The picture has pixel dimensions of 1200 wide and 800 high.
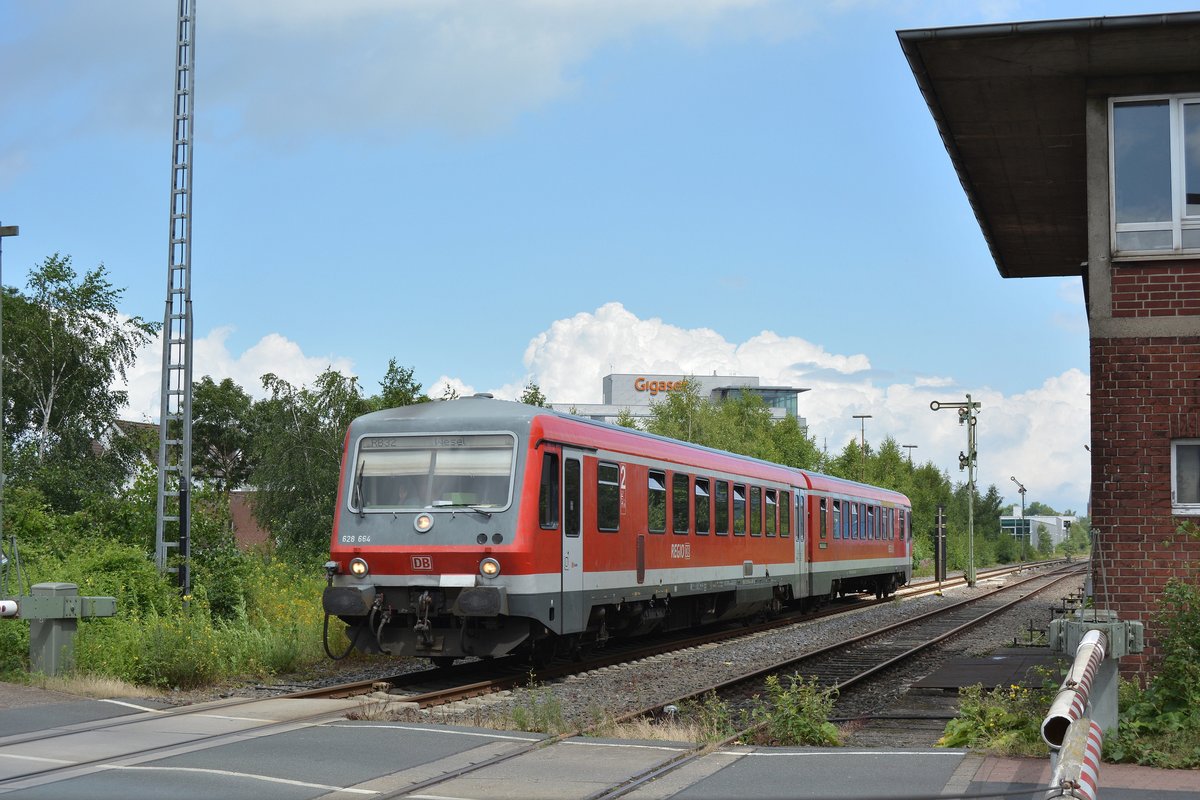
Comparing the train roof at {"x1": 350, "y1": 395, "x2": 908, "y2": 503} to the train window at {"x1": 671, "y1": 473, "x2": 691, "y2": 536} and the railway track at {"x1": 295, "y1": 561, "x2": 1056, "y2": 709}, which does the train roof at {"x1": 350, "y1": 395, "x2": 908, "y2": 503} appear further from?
the railway track at {"x1": 295, "y1": 561, "x2": 1056, "y2": 709}

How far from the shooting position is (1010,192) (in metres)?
17.0

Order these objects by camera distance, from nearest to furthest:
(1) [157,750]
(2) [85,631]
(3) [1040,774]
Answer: (3) [1040,774] → (1) [157,750] → (2) [85,631]

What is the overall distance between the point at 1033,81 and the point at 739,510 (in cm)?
1117

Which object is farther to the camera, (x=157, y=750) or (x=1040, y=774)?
(x=157, y=750)

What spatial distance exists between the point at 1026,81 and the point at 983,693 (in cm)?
637

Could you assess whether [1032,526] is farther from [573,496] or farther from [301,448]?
[573,496]

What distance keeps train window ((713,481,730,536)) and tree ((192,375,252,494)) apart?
71.7 metres

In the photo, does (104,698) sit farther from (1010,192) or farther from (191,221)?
(1010,192)

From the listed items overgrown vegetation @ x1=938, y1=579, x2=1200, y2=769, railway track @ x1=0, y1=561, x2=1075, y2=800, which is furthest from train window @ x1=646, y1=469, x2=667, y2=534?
overgrown vegetation @ x1=938, y1=579, x2=1200, y2=769

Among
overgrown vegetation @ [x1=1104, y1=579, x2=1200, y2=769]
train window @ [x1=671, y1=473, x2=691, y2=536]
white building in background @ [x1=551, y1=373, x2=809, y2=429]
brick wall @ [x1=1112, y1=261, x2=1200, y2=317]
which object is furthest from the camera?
white building in background @ [x1=551, y1=373, x2=809, y2=429]

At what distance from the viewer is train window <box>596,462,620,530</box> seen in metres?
16.7

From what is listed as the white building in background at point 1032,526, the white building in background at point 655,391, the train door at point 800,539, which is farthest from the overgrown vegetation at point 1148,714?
the white building in background at point 655,391

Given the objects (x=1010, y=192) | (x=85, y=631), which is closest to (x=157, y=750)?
(x=85, y=631)

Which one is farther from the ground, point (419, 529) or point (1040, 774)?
point (419, 529)
